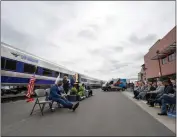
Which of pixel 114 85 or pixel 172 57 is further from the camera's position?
pixel 114 85

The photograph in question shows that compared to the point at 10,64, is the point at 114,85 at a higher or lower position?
lower

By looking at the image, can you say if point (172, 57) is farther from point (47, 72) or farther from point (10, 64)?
point (10, 64)

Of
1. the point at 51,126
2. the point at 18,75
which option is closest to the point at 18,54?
the point at 18,75

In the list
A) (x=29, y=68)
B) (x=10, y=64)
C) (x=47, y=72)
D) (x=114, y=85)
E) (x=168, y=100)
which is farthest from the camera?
(x=114, y=85)

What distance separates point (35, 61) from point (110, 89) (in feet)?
71.3

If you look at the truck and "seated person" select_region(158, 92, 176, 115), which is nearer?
"seated person" select_region(158, 92, 176, 115)

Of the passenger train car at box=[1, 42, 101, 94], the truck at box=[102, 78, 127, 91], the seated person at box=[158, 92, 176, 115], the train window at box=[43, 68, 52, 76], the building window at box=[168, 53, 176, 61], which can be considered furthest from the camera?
the truck at box=[102, 78, 127, 91]

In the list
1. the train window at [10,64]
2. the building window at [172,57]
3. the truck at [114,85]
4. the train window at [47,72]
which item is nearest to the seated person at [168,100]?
the train window at [10,64]

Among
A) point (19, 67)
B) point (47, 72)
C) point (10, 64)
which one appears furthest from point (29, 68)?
point (47, 72)

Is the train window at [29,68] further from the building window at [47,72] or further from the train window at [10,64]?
the building window at [47,72]

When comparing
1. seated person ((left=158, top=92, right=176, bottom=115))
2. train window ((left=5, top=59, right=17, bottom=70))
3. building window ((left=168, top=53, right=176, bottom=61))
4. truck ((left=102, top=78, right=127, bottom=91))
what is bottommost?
seated person ((left=158, top=92, right=176, bottom=115))

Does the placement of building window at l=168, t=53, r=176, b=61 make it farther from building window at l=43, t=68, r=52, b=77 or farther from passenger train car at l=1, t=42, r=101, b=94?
passenger train car at l=1, t=42, r=101, b=94

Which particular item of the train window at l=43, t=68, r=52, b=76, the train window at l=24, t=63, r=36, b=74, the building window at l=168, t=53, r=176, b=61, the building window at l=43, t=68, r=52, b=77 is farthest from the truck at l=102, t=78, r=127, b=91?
the train window at l=24, t=63, r=36, b=74

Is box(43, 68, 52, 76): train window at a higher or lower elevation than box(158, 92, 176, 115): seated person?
higher
